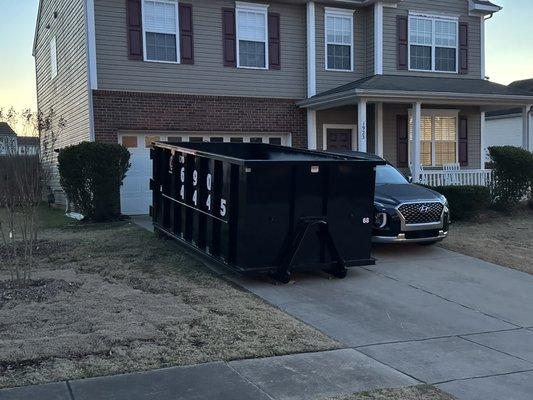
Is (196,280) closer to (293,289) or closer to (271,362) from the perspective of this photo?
(293,289)

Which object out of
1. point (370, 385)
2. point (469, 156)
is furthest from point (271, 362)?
point (469, 156)

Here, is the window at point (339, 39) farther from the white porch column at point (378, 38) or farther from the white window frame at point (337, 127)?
the white window frame at point (337, 127)

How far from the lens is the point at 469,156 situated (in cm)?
2092

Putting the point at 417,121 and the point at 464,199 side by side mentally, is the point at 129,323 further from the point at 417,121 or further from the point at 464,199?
the point at 417,121

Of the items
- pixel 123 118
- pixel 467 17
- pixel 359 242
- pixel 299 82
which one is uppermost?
pixel 467 17

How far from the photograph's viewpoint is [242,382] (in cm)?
471

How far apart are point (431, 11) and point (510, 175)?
22.5 ft

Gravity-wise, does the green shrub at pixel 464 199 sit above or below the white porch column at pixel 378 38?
below

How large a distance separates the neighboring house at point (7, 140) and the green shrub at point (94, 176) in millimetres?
1255

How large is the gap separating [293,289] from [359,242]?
143cm

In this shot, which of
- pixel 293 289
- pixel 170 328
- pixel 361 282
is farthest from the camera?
pixel 361 282

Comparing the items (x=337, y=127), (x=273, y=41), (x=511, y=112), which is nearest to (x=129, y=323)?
(x=273, y=41)

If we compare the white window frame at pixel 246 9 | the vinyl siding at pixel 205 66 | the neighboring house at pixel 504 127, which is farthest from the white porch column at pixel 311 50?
the neighboring house at pixel 504 127

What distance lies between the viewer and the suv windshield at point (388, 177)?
11.7m
